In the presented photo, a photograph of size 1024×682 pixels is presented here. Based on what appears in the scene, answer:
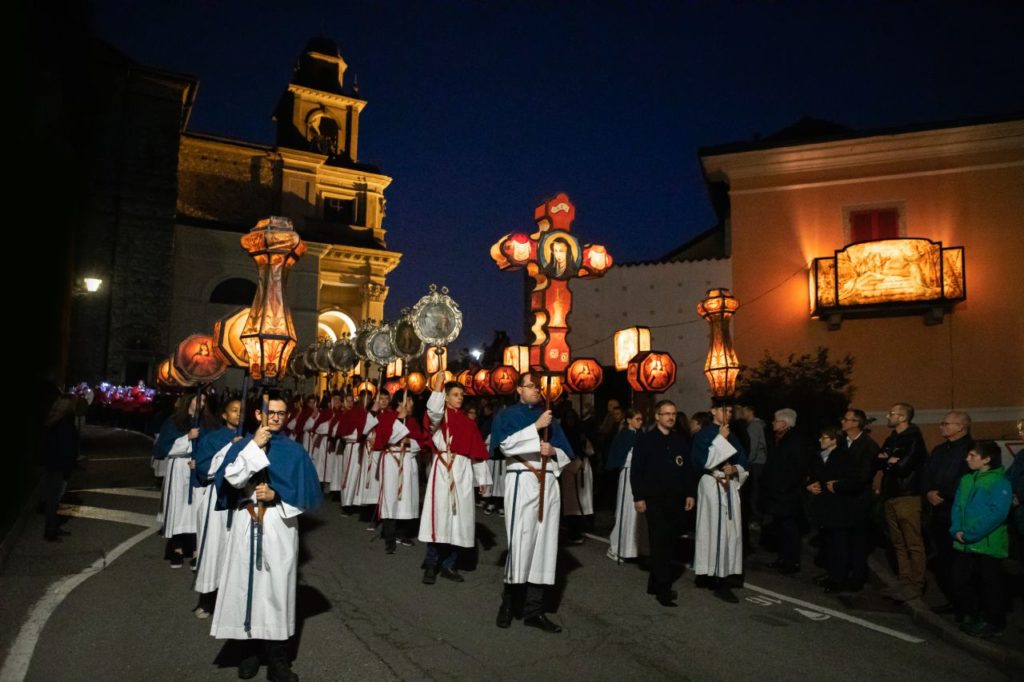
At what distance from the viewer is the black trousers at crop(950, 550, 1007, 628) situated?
693 centimetres

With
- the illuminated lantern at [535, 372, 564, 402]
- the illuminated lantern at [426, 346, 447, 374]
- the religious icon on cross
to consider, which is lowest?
the illuminated lantern at [535, 372, 564, 402]

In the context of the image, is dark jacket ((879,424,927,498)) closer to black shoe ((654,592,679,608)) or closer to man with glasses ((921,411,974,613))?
man with glasses ((921,411,974,613))

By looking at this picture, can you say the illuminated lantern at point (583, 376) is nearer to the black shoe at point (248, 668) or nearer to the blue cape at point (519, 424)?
the blue cape at point (519, 424)

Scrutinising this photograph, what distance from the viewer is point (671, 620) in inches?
280

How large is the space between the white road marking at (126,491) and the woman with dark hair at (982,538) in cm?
1290

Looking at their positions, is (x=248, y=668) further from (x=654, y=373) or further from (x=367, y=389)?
(x=367, y=389)

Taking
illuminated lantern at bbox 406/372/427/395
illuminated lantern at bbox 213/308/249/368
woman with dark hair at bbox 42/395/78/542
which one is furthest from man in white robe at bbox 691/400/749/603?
illuminated lantern at bbox 406/372/427/395

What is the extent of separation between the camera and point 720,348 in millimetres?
11648

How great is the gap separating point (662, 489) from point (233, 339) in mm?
4927

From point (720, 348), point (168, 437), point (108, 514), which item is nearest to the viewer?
point (168, 437)

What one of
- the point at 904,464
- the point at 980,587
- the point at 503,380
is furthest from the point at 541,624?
the point at 503,380

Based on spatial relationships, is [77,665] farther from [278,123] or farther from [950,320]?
[278,123]

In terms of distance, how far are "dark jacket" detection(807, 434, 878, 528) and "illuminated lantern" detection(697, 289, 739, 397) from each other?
2.61m

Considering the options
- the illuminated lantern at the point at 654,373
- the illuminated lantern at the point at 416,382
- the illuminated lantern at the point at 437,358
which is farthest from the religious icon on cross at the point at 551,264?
the illuminated lantern at the point at 416,382
